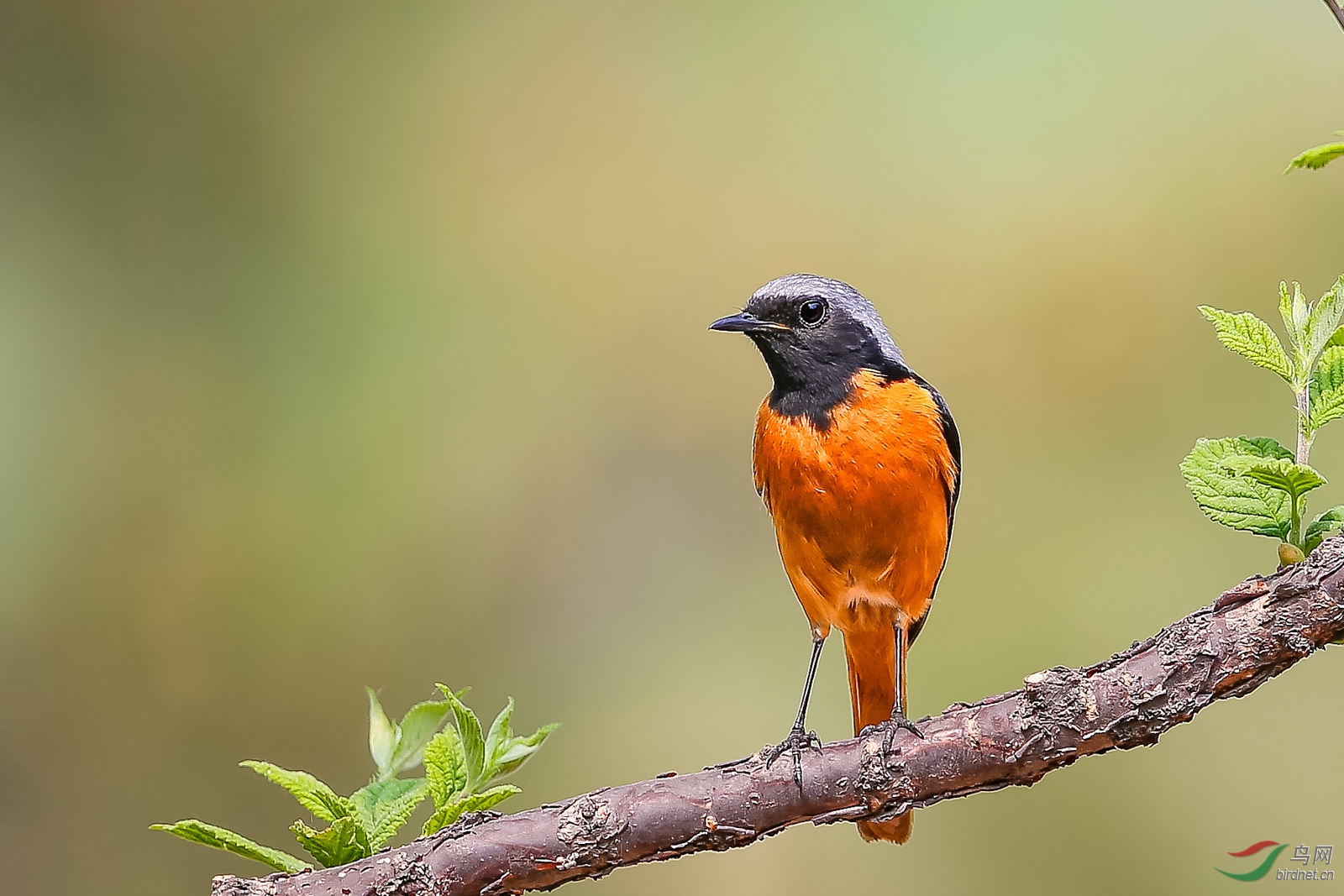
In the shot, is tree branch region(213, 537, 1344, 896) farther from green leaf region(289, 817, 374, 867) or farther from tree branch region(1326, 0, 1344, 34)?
tree branch region(1326, 0, 1344, 34)

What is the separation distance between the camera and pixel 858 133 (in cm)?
302

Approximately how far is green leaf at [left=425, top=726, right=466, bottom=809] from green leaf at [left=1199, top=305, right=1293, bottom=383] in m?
1.10

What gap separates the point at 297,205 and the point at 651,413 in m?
1.07

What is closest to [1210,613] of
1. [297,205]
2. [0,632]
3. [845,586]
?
[845,586]

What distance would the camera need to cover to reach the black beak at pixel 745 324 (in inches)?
75.0

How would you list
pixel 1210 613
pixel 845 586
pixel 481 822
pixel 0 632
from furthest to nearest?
pixel 0 632 → pixel 845 586 → pixel 481 822 → pixel 1210 613

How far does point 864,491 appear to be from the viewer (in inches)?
75.4

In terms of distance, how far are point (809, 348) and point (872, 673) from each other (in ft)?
2.28

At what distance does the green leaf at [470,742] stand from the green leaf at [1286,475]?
984 mm

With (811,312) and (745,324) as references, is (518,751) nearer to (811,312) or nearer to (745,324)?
(745,324)

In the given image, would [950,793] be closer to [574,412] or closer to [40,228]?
[574,412]

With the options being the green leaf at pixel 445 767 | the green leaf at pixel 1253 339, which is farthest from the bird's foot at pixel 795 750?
the green leaf at pixel 1253 339

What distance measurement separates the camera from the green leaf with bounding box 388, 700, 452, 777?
1.61 m

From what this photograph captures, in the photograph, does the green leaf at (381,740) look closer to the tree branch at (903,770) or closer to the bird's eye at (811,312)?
the tree branch at (903,770)
